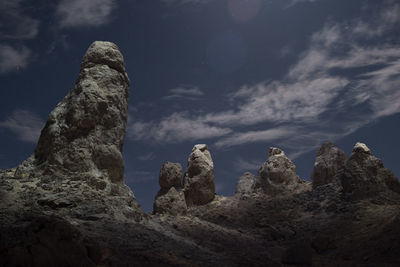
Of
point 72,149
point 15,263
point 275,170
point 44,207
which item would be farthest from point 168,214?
point 15,263

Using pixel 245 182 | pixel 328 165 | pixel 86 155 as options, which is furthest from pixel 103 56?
pixel 245 182

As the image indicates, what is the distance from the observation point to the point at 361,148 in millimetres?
27266

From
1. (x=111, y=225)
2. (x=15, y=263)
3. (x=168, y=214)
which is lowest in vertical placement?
→ (x=15, y=263)

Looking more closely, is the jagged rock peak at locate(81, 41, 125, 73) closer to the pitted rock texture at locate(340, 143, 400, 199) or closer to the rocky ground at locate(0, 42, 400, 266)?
the rocky ground at locate(0, 42, 400, 266)

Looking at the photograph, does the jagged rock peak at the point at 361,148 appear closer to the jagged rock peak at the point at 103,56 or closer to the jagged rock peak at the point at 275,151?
the jagged rock peak at the point at 275,151

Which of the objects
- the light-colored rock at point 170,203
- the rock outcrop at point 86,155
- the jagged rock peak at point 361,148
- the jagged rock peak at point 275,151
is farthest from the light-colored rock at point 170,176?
the jagged rock peak at point 361,148

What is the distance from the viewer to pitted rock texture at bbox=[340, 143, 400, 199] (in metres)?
25.2

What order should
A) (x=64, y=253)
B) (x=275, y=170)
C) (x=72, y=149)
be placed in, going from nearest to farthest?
(x=64, y=253)
(x=72, y=149)
(x=275, y=170)

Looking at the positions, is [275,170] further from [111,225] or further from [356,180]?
[111,225]

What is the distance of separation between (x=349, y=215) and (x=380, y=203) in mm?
2862

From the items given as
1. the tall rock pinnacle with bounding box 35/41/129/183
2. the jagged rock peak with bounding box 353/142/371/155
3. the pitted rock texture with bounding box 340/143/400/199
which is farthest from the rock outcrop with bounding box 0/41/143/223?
the jagged rock peak with bounding box 353/142/371/155

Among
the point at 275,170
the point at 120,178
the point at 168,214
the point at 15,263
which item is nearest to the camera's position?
the point at 15,263

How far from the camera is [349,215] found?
75.8ft

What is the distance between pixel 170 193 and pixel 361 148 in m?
17.9
